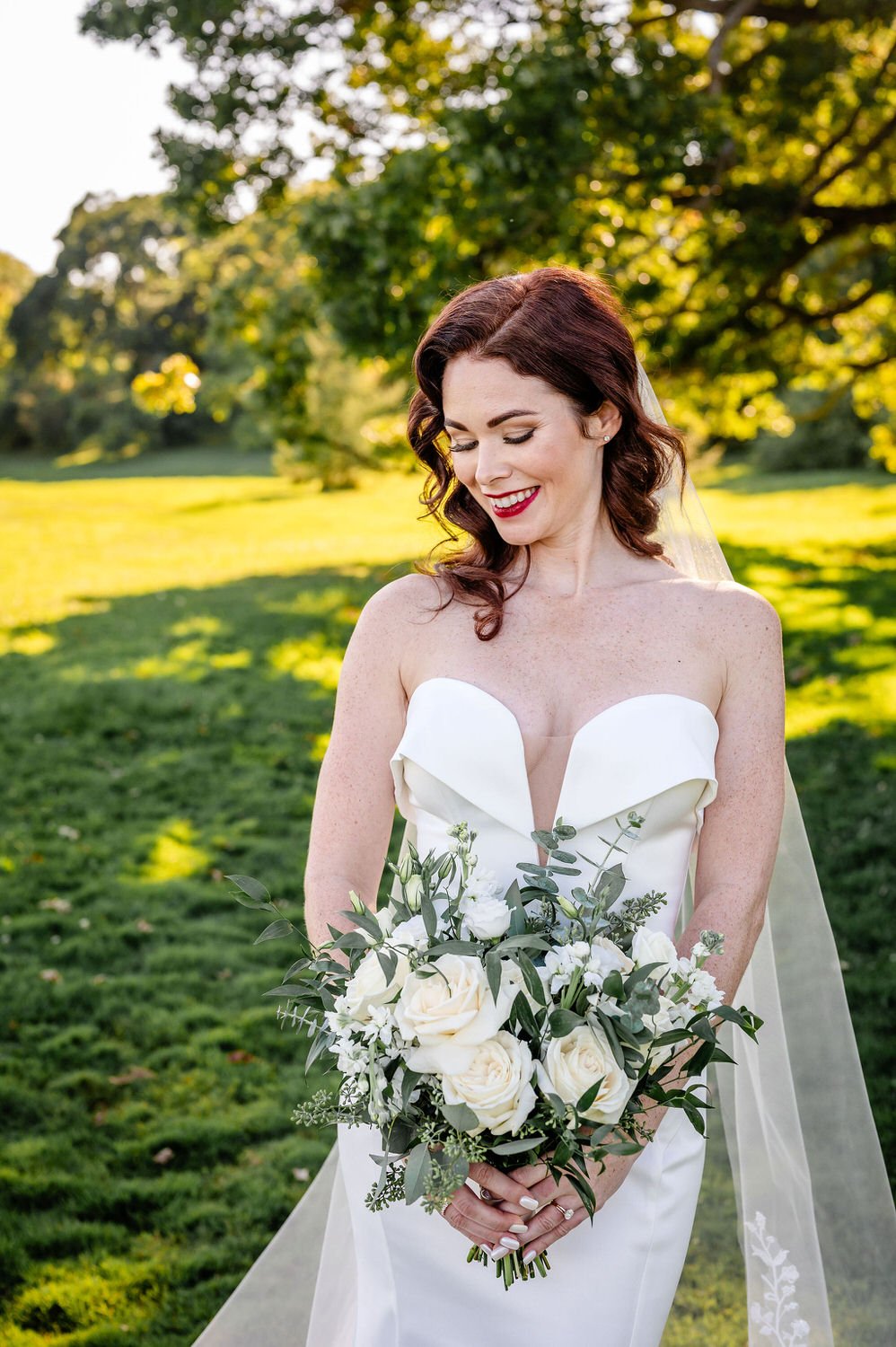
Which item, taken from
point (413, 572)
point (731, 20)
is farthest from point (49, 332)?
point (413, 572)

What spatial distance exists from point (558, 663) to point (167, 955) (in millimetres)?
4153

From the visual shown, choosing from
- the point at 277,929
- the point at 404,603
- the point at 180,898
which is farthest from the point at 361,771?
the point at 180,898

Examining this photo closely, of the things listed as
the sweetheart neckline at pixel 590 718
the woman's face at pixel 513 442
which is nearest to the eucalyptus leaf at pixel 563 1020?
the sweetheart neckline at pixel 590 718

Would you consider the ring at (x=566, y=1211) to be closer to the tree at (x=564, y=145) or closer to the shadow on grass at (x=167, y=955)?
the shadow on grass at (x=167, y=955)

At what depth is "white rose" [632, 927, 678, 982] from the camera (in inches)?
81.6

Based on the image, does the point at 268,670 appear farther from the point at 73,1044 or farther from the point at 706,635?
the point at 706,635

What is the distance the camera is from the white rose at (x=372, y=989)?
203 centimetres

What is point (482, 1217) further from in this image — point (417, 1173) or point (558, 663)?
point (558, 663)

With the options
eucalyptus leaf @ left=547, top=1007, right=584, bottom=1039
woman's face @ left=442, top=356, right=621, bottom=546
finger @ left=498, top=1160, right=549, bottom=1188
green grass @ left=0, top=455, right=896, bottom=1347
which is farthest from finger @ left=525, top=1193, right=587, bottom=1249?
green grass @ left=0, top=455, right=896, bottom=1347

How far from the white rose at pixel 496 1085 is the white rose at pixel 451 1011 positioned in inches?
0.8

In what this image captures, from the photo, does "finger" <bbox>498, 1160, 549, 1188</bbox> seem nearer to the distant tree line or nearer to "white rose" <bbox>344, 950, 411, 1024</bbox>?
"white rose" <bbox>344, 950, 411, 1024</bbox>

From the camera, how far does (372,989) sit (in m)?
2.03

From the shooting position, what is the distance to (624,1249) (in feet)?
8.31

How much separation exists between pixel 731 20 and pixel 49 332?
43.4 feet
